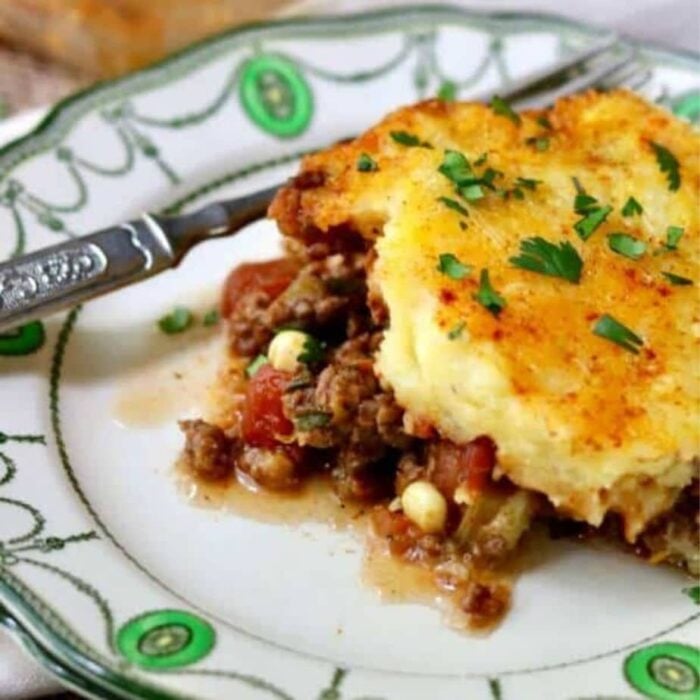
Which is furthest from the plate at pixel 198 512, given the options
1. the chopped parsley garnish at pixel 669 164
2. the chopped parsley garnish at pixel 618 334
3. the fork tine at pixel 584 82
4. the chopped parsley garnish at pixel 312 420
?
the chopped parsley garnish at pixel 669 164

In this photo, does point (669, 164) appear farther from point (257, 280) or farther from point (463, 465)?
point (257, 280)

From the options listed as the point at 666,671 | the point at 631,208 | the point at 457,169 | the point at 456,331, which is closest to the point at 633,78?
the point at 631,208

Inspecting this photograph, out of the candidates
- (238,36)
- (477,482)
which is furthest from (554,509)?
(238,36)

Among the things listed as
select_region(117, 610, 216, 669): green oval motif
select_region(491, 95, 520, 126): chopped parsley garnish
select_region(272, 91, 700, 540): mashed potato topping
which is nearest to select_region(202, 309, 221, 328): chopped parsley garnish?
select_region(272, 91, 700, 540): mashed potato topping

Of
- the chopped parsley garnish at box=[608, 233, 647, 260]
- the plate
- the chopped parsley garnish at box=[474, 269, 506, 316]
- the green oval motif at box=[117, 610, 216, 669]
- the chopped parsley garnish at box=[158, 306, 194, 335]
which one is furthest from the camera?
the chopped parsley garnish at box=[158, 306, 194, 335]

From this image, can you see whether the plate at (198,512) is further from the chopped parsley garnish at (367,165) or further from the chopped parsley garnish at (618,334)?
the chopped parsley garnish at (367,165)

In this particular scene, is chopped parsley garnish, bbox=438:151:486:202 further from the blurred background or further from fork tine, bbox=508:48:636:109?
the blurred background
